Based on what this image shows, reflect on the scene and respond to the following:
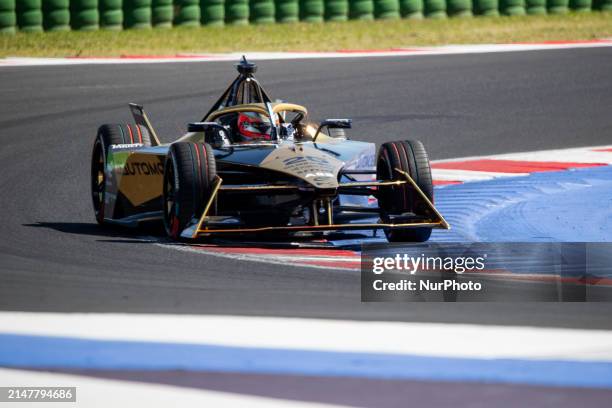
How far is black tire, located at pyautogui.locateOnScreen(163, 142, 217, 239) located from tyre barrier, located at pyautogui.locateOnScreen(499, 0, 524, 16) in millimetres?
15161

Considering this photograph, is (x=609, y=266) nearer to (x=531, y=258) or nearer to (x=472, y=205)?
(x=531, y=258)

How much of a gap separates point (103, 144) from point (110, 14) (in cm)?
1141

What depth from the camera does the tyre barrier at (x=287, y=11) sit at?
2164 cm

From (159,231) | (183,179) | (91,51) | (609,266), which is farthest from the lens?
(91,51)

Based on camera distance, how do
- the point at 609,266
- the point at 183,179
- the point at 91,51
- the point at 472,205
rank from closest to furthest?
1. the point at 609,266
2. the point at 183,179
3. the point at 472,205
4. the point at 91,51

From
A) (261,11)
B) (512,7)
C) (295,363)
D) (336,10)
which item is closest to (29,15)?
(261,11)

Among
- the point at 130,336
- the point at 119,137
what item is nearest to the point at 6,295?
the point at 130,336

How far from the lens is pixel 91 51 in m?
19.7

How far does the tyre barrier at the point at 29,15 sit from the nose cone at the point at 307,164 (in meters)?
12.3

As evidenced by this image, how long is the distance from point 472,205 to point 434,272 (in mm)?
2982

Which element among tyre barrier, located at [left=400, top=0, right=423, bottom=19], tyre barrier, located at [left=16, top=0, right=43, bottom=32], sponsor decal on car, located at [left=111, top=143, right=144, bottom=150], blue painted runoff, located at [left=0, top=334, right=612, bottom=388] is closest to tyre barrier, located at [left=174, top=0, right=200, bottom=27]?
tyre barrier, located at [left=16, top=0, right=43, bottom=32]

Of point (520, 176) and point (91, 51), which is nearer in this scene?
point (520, 176)

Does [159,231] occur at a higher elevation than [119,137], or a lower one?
lower

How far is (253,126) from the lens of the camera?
31.1ft
